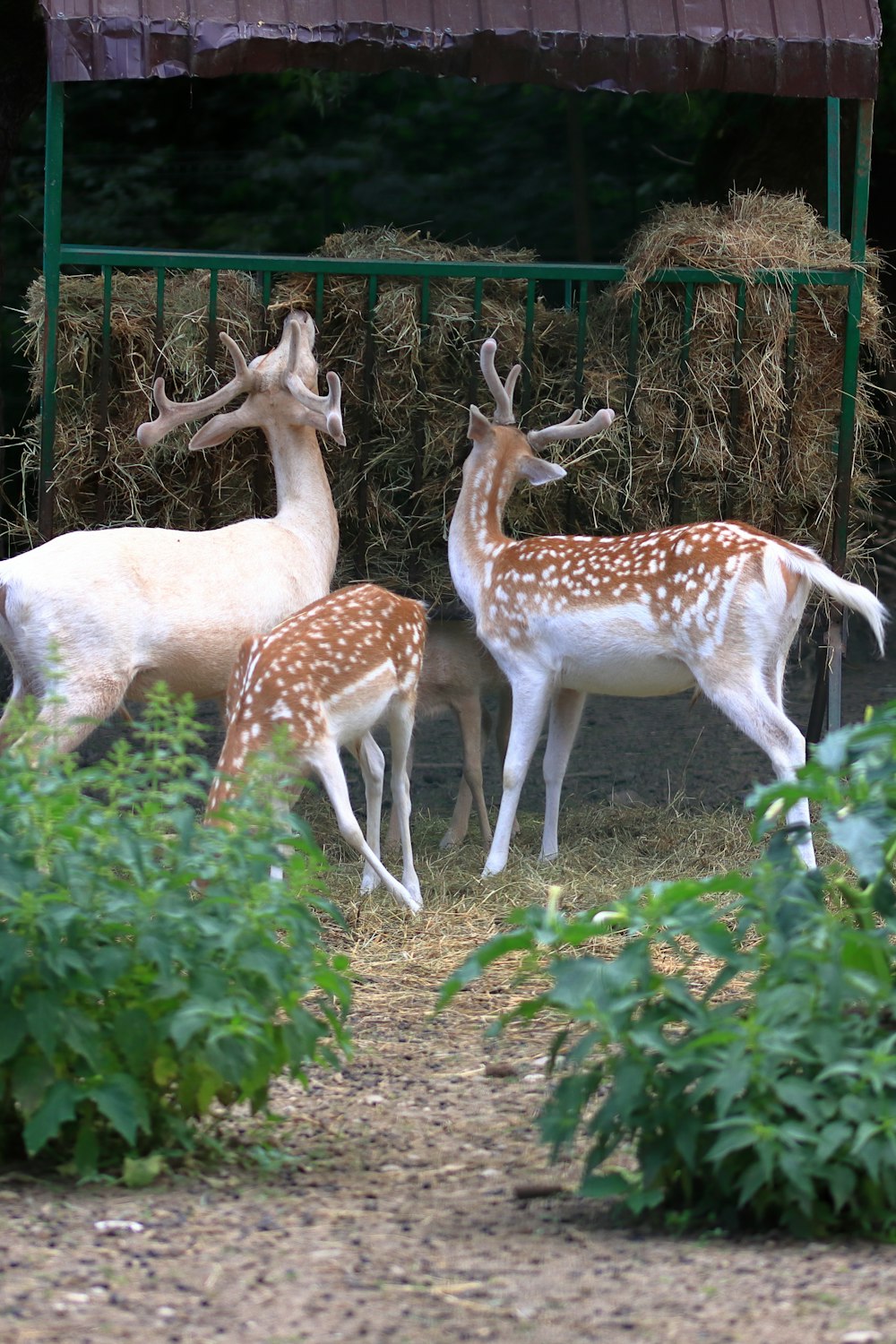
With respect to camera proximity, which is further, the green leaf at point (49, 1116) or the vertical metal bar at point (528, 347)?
the vertical metal bar at point (528, 347)

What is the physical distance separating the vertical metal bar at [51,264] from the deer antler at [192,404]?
35 centimetres

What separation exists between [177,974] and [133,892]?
0.57 feet

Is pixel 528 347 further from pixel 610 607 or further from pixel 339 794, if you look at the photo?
pixel 339 794

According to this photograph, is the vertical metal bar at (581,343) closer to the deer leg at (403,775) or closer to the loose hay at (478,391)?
the loose hay at (478,391)

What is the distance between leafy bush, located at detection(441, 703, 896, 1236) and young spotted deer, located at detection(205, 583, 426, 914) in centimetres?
216

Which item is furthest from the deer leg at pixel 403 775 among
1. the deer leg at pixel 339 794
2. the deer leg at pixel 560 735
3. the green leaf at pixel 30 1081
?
the green leaf at pixel 30 1081

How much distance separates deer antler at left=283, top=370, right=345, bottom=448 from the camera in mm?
6492

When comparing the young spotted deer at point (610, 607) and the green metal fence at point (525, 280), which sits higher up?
the green metal fence at point (525, 280)

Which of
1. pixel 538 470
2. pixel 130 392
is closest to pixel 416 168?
pixel 130 392

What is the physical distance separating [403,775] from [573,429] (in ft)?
5.11

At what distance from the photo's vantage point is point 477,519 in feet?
22.1

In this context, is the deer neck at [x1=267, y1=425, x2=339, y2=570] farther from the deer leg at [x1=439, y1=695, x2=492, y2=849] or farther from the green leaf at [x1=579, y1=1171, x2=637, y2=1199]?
the green leaf at [x1=579, y1=1171, x2=637, y2=1199]

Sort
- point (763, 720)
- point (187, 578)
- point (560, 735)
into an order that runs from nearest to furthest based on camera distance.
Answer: point (763, 720) < point (187, 578) < point (560, 735)

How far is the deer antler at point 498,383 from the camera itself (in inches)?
259
